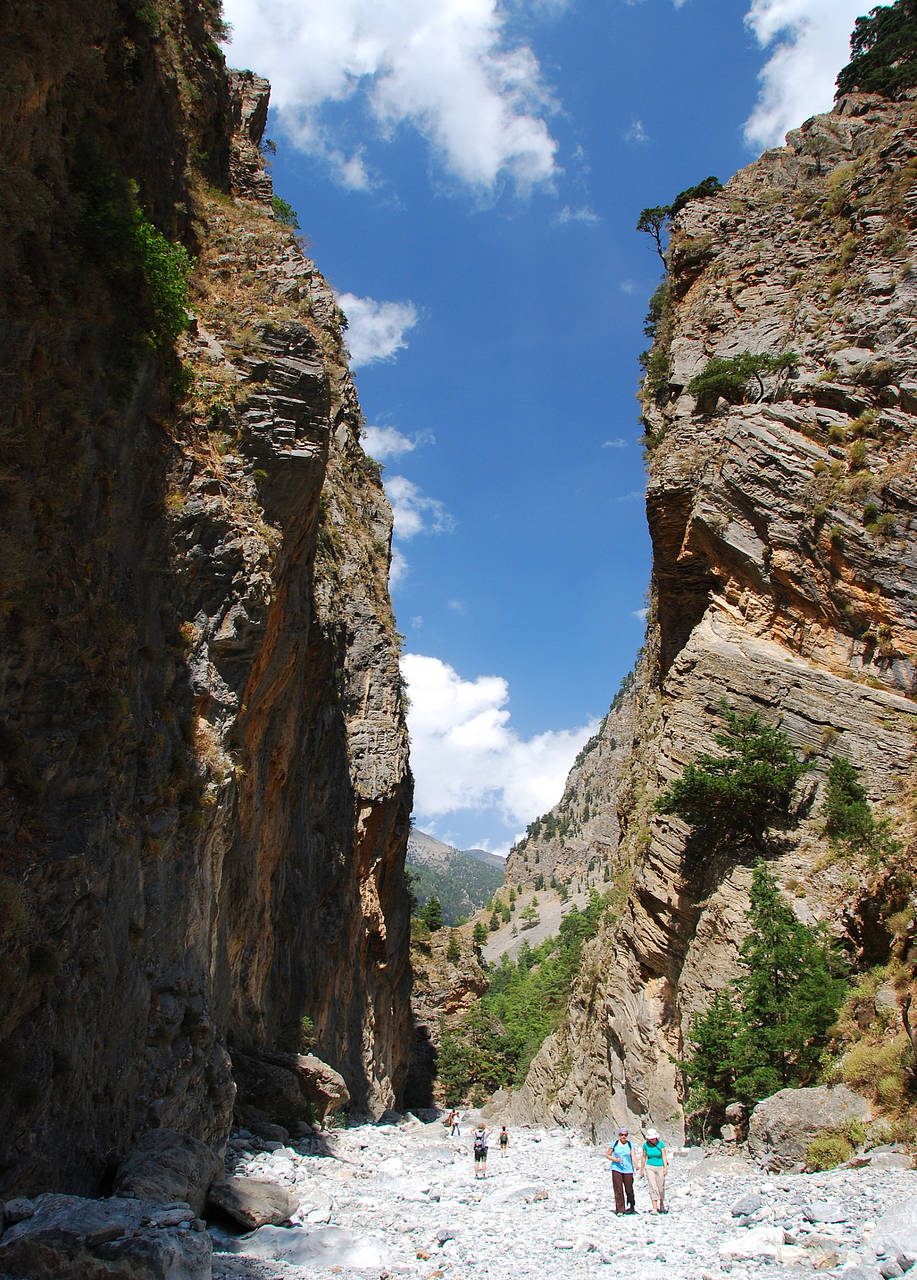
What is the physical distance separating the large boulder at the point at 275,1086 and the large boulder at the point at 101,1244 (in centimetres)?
992

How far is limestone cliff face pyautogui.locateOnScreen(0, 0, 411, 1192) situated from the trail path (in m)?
2.13

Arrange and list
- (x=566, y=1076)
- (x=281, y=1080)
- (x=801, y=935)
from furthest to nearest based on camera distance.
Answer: (x=566, y=1076)
(x=281, y=1080)
(x=801, y=935)

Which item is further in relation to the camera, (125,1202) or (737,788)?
(737,788)

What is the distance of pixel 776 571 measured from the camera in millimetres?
20297

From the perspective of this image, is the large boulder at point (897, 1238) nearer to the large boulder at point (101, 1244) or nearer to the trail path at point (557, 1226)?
the trail path at point (557, 1226)

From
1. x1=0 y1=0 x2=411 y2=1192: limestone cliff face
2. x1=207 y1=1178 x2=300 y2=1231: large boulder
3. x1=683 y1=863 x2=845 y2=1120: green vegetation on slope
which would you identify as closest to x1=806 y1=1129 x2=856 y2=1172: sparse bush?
x1=683 y1=863 x2=845 y2=1120: green vegetation on slope

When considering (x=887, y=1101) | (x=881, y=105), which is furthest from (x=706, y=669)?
(x=881, y=105)

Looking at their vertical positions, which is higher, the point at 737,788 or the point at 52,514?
the point at 52,514

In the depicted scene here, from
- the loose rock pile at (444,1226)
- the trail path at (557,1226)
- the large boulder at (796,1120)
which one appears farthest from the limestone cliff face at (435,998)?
the large boulder at (796,1120)

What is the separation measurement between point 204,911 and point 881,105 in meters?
37.3

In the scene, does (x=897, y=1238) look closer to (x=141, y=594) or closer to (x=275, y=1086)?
(x=141, y=594)

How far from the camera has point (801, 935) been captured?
579 inches

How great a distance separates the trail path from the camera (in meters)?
6.80

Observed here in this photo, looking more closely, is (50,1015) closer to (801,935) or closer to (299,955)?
(801,935)
